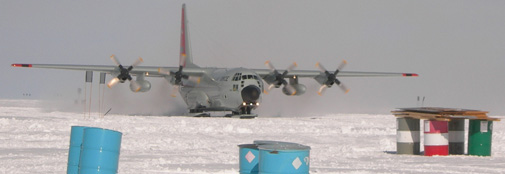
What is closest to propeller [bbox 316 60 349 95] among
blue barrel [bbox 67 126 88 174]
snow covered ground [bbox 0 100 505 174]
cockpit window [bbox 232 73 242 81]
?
cockpit window [bbox 232 73 242 81]

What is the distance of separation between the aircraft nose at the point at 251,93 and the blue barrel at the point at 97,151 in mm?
28676

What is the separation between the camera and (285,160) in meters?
9.06

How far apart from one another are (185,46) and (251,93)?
12.4m

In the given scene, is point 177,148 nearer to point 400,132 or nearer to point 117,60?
point 400,132

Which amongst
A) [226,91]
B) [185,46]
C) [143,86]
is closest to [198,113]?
[226,91]

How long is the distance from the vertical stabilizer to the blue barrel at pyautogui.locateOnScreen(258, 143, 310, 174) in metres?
39.2

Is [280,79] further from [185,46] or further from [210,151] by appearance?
[210,151]

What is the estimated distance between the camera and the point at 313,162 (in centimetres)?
1458

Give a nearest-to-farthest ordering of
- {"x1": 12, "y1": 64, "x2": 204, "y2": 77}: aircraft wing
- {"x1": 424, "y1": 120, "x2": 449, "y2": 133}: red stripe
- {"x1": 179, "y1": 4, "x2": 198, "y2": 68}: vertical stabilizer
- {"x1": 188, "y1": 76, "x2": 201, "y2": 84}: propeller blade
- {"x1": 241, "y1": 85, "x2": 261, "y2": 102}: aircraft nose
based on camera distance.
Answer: {"x1": 424, "y1": 120, "x2": 449, "y2": 133}: red stripe < {"x1": 241, "y1": 85, "x2": 261, "y2": 102}: aircraft nose < {"x1": 12, "y1": 64, "x2": 204, "y2": 77}: aircraft wing < {"x1": 188, "y1": 76, "x2": 201, "y2": 84}: propeller blade < {"x1": 179, "y1": 4, "x2": 198, "y2": 68}: vertical stabilizer

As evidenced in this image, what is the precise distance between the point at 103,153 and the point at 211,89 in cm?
3184

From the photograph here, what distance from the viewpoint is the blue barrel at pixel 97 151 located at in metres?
9.50

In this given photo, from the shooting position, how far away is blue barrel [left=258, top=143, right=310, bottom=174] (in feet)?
29.7

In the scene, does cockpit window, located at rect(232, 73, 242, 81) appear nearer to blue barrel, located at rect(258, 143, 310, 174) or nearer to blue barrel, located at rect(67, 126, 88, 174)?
blue barrel, located at rect(67, 126, 88, 174)

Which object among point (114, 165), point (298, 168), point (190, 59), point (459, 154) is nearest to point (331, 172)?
point (298, 168)
